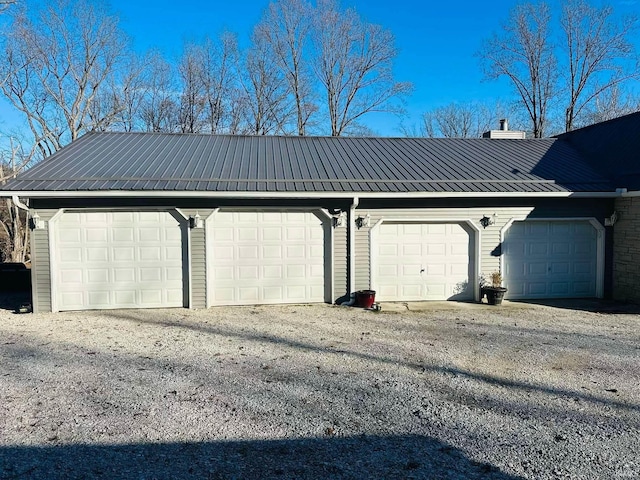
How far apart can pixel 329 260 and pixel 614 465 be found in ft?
21.4

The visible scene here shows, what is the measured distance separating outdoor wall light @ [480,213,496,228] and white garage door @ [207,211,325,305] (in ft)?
11.5

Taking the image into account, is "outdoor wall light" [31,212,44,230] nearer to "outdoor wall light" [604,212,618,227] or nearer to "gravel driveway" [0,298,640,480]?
"gravel driveway" [0,298,640,480]

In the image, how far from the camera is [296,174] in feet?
31.8

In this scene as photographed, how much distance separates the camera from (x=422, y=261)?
9.76 m

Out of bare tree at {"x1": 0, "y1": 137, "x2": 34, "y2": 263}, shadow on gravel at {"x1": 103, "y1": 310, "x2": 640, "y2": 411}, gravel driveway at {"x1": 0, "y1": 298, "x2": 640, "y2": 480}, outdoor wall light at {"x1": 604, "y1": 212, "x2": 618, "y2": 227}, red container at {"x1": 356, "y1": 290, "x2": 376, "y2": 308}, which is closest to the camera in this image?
gravel driveway at {"x1": 0, "y1": 298, "x2": 640, "y2": 480}

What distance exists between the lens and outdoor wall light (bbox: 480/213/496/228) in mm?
9642

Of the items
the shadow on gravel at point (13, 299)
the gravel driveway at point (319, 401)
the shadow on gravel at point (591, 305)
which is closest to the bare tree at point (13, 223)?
the shadow on gravel at point (13, 299)

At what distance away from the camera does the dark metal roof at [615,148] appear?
9875 millimetres

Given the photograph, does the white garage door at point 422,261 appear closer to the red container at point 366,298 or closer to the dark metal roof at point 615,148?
the red container at point 366,298

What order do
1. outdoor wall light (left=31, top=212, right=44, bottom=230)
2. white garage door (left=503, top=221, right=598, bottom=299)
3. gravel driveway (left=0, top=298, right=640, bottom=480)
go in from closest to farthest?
gravel driveway (left=0, top=298, right=640, bottom=480) < outdoor wall light (left=31, top=212, right=44, bottom=230) < white garage door (left=503, top=221, right=598, bottom=299)

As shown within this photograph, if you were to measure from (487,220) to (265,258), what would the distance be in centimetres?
484

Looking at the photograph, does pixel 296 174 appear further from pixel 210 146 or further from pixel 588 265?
pixel 588 265

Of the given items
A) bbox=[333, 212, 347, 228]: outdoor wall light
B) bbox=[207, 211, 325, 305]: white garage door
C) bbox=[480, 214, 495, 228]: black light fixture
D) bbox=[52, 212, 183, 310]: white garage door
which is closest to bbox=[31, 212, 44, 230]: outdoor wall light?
bbox=[52, 212, 183, 310]: white garage door

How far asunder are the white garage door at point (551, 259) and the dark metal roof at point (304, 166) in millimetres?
968
